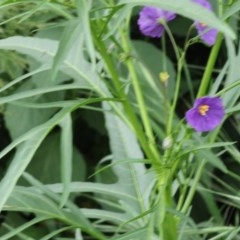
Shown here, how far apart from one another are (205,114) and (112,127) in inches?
14.3

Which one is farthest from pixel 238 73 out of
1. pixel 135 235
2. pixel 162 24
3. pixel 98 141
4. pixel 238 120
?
pixel 98 141

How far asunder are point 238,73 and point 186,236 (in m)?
0.27

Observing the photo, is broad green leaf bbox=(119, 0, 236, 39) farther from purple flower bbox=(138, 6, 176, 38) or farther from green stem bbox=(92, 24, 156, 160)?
purple flower bbox=(138, 6, 176, 38)

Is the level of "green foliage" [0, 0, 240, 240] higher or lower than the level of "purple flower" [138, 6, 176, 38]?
lower

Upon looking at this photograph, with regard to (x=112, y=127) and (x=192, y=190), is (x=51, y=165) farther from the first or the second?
(x=192, y=190)

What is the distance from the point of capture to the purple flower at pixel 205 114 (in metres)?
0.89

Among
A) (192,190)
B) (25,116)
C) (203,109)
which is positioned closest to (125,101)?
(203,109)

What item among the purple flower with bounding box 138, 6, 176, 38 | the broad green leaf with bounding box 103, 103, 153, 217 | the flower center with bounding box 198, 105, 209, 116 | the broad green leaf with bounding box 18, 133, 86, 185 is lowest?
the broad green leaf with bounding box 18, 133, 86, 185

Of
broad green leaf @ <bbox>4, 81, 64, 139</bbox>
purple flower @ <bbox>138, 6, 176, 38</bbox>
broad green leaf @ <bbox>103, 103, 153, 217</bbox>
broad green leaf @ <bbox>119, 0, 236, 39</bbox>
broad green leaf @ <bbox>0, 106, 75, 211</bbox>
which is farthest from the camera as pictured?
broad green leaf @ <bbox>4, 81, 64, 139</bbox>

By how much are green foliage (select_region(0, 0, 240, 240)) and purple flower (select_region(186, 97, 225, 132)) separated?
0.05 ft

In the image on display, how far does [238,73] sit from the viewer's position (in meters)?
1.10

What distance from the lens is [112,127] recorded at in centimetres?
124

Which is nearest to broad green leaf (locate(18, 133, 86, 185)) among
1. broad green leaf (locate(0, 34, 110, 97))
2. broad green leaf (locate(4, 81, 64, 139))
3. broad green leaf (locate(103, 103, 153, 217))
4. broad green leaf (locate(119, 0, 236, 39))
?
broad green leaf (locate(4, 81, 64, 139))

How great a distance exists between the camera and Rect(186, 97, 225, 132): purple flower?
89 cm
